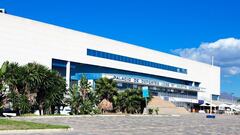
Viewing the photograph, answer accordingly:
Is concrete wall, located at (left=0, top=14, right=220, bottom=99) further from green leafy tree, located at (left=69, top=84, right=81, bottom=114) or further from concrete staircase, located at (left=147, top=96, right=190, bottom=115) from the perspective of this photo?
green leafy tree, located at (left=69, top=84, right=81, bottom=114)

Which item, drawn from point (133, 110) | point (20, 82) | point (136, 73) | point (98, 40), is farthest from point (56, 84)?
point (136, 73)

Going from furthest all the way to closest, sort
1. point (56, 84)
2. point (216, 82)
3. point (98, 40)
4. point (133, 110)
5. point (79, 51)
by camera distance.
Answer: point (216, 82) < point (98, 40) < point (79, 51) < point (133, 110) < point (56, 84)

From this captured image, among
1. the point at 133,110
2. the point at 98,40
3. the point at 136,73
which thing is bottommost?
the point at 133,110

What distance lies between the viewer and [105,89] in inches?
2099

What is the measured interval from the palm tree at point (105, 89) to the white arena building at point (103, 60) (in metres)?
13.5

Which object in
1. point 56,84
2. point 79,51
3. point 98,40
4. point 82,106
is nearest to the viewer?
point 56,84

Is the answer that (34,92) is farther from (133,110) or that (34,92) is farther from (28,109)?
(133,110)

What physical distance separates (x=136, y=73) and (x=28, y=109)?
4797 cm

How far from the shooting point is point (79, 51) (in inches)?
2795

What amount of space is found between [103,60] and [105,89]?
23.3m

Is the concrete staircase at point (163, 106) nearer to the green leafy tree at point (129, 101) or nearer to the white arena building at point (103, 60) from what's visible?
the white arena building at point (103, 60)

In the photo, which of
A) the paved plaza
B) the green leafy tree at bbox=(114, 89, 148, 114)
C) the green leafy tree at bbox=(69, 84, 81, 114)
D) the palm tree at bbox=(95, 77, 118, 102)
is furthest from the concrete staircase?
the paved plaza

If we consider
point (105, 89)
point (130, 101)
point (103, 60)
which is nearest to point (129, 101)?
point (130, 101)

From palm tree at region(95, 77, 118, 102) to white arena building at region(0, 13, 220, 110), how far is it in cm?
1346
